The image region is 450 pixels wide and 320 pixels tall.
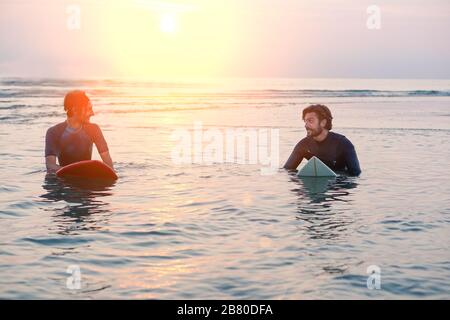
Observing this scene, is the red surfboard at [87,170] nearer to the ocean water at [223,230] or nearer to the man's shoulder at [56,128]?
the ocean water at [223,230]

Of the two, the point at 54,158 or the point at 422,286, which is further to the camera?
the point at 54,158

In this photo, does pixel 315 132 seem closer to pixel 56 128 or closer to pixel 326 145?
pixel 326 145

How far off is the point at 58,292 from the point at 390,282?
3.04 metres

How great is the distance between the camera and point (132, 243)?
780cm

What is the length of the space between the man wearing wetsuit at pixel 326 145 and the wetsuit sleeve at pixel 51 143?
15.1 feet

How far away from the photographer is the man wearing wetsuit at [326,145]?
12992 mm

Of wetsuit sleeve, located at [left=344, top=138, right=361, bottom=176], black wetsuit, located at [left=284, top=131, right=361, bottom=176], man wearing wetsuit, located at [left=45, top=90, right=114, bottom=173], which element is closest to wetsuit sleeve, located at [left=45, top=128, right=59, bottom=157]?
man wearing wetsuit, located at [left=45, top=90, right=114, bottom=173]

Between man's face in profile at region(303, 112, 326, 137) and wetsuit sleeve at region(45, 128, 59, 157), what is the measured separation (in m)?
4.59

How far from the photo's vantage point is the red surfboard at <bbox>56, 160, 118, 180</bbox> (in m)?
12.0

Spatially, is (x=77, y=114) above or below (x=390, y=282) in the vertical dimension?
above

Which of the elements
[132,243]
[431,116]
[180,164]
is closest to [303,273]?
[132,243]

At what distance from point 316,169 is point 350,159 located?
0.81 m

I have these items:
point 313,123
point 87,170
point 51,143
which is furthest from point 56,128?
point 313,123
